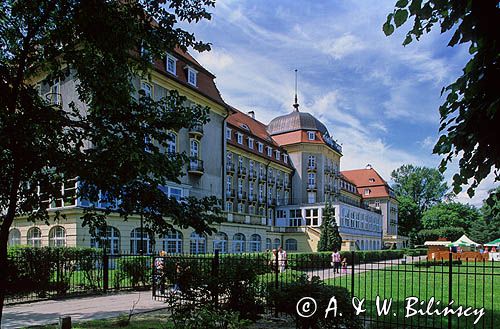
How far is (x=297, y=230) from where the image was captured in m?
49.9

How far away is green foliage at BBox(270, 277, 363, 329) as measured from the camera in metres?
7.55

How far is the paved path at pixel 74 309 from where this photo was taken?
1012 centimetres

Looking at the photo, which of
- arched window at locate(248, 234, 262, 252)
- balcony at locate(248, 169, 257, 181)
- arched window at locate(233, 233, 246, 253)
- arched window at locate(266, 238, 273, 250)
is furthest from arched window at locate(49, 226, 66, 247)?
balcony at locate(248, 169, 257, 181)

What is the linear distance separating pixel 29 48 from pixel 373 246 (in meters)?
65.5

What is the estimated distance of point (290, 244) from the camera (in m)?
50.4

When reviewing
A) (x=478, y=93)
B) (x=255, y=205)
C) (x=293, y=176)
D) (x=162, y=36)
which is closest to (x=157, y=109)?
(x=162, y=36)

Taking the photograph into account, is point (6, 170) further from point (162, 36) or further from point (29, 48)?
point (162, 36)

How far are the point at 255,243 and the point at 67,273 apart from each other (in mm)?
25422

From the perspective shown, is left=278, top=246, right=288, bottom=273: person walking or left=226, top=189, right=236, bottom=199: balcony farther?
left=226, top=189, right=236, bottom=199: balcony

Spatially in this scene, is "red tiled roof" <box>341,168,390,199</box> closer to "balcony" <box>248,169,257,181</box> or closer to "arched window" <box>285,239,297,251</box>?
"arched window" <box>285,239,297,251</box>

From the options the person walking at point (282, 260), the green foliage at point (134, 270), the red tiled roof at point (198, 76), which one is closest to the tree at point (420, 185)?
the red tiled roof at point (198, 76)

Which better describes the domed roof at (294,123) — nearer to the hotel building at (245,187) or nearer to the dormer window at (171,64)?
the hotel building at (245,187)

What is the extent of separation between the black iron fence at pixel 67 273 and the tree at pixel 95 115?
731cm

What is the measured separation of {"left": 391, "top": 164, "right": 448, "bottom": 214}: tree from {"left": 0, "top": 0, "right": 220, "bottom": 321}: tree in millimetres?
89442
